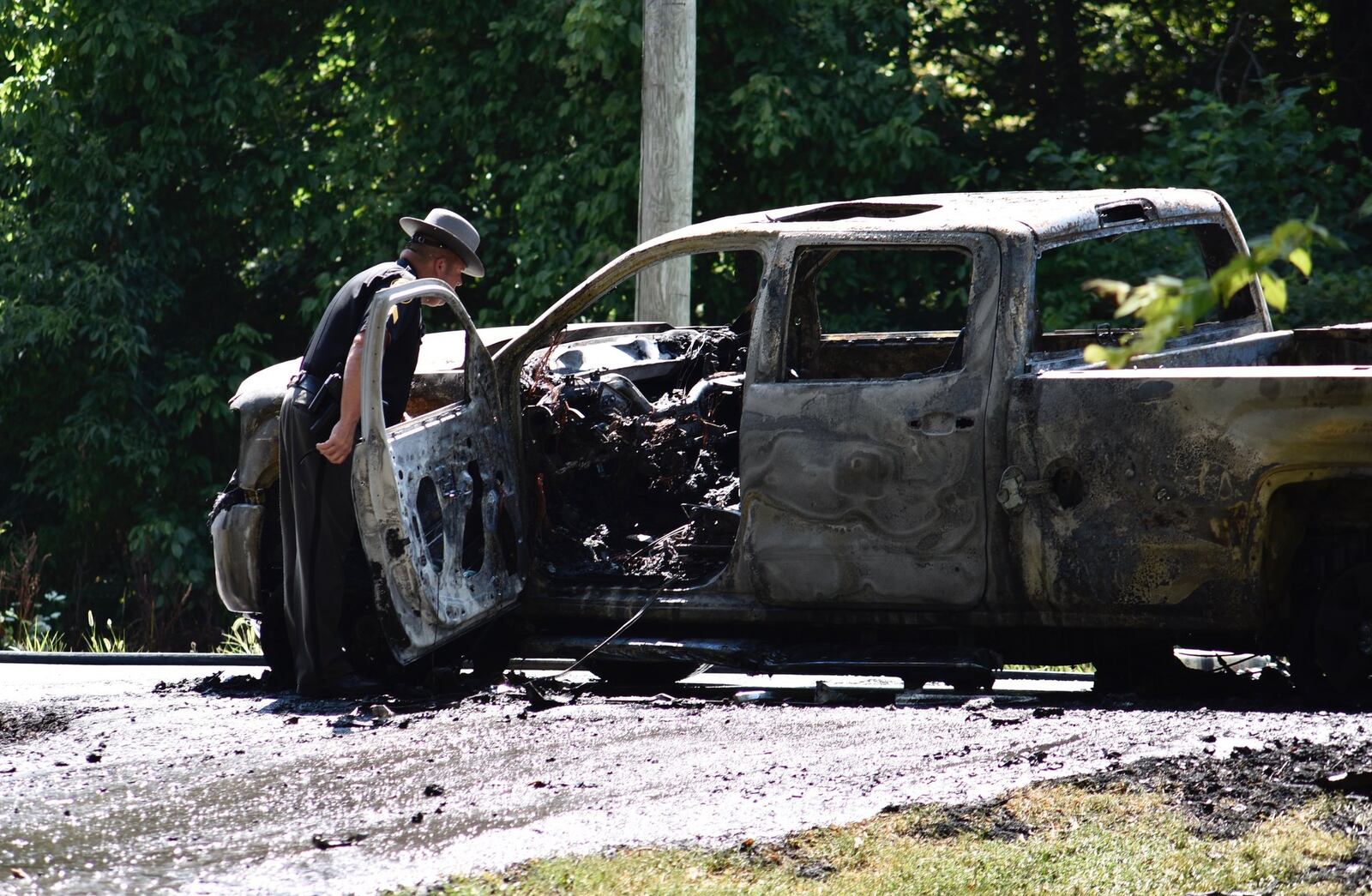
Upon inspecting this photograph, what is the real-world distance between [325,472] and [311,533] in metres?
0.23

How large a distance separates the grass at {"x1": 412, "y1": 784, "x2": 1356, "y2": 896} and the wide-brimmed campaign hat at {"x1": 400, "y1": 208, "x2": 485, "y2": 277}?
9.48ft

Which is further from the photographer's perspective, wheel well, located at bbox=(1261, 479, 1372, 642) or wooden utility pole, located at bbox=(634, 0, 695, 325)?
wooden utility pole, located at bbox=(634, 0, 695, 325)

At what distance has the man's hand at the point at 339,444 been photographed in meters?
5.97

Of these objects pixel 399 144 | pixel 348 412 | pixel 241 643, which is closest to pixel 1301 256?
pixel 348 412

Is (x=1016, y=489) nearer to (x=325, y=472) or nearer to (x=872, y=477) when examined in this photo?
(x=872, y=477)

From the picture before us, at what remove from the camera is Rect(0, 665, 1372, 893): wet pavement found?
4.29 meters

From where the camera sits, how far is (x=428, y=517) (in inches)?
240

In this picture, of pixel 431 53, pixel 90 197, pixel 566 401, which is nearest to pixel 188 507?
pixel 90 197

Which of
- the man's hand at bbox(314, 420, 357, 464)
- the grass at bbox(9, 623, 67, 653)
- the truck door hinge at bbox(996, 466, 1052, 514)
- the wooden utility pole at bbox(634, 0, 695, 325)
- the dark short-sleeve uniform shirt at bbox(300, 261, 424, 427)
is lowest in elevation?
the grass at bbox(9, 623, 67, 653)

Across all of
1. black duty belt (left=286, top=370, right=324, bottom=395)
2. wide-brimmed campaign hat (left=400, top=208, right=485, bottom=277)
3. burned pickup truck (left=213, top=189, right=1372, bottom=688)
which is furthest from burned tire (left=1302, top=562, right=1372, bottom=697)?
black duty belt (left=286, top=370, right=324, bottom=395)

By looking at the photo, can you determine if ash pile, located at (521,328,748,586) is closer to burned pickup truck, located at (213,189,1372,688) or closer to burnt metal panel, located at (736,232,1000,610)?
burned pickup truck, located at (213,189,1372,688)

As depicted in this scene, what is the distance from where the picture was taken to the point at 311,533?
6.17m

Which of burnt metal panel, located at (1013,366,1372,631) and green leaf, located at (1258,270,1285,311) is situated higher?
green leaf, located at (1258,270,1285,311)

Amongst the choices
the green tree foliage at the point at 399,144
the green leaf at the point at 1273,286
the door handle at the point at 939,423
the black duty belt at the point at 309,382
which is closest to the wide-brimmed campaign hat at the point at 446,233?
the black duty belt at the point at 309,382
